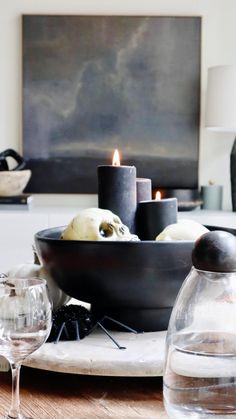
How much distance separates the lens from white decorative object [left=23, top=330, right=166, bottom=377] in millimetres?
855

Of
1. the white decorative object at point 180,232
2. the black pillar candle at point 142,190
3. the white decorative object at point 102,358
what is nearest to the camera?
the white decorative object at point 102,358

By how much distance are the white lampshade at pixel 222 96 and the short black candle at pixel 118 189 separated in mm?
2252

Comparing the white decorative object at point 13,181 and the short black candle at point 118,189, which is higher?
the short black candle at point 118,189

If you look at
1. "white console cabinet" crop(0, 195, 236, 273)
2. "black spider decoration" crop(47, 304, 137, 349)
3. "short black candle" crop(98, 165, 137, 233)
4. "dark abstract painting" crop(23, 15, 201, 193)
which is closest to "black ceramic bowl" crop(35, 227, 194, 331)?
"black spider decoration" crop(47, 304, 137, 349)

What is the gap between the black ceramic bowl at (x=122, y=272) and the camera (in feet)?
3.01

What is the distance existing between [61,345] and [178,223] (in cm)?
27

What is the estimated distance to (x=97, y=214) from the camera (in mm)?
957

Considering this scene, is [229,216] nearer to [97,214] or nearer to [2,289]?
[97,214]

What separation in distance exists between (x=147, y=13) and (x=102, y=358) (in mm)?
3019

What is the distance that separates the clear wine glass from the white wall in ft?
9.64

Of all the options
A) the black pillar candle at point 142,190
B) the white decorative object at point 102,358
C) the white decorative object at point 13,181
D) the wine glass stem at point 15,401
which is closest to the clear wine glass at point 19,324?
the wine glass stem at point 15,401

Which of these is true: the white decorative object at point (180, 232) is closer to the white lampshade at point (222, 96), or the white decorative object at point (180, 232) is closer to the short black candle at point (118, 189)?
the short black candle at point (118, 189)

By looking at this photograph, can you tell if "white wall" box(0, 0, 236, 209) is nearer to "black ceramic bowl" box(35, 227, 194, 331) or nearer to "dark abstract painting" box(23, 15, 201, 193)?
"dark abstract painting" box(23, 15, 201, 193)

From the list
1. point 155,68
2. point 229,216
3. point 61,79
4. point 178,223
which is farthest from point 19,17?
point 178,223
